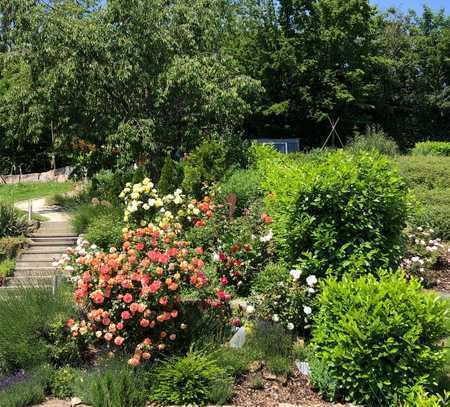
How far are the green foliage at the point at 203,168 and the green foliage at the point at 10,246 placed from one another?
3.04 meters

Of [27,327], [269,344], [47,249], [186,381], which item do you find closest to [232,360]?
[269,344]

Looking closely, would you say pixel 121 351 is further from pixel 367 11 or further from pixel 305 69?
pixel 367 11

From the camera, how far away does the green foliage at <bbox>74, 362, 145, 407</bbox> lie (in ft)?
12.6

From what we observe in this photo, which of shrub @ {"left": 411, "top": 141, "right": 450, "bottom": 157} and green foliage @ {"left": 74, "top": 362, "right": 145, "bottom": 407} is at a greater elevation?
shrub @ {"left": 411, "top": 141, "right": 450, "bottom": 157}

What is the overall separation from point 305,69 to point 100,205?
61.1ft

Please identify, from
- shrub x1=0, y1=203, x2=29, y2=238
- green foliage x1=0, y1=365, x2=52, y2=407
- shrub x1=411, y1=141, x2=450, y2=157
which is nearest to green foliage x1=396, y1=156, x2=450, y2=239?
green foliage x1=0, y1=365, x2=52, y2=407

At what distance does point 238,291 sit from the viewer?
579cm

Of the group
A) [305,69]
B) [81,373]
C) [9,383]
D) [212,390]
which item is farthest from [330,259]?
[305,69]

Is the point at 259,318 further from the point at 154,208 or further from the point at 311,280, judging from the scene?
the point at 154,208

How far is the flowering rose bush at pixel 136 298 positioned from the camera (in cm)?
423

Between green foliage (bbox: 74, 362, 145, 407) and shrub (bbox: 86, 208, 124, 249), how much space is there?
334 cm

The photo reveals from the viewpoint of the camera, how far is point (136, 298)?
4355 millimetres

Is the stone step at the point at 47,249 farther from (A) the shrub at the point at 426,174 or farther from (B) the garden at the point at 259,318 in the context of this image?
(A) the shrub at the point at 426,174

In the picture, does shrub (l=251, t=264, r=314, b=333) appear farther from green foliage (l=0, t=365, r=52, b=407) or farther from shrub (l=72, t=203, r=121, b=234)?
shrub (l=72, t=203, r=121, b=234)
